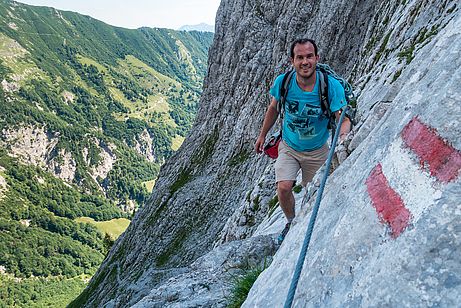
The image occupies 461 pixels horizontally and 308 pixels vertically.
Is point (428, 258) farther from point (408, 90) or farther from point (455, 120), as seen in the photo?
point (408, 90)

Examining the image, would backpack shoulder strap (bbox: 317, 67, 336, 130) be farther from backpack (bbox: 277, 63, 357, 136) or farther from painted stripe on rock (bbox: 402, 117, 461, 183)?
painted stripe on rock (bbox: 402, 117, 461, 183)

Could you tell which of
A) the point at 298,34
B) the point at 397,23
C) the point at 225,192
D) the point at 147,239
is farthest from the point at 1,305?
the point at 397,23

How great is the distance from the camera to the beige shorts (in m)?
9.49

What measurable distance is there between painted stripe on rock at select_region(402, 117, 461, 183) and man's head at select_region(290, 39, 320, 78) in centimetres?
347

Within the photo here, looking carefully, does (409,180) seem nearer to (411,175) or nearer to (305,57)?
(411,175)

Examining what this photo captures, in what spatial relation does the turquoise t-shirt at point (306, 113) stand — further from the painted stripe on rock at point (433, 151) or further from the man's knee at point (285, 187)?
the painted stripe on rock at point (433, 151)

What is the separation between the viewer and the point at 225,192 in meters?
44.1

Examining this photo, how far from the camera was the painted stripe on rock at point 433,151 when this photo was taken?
3.95 m

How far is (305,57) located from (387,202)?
4.45 metres

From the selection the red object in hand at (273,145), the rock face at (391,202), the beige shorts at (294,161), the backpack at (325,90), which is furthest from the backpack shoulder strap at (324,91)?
the red object in hand at (273,145)

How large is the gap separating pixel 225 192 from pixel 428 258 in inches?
1602

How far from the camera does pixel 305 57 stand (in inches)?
323

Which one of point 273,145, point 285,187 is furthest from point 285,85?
point 285,187

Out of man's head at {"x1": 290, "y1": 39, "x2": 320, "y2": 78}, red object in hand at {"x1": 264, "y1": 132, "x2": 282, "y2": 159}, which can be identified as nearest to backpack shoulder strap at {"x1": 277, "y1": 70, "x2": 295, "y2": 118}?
man's head at {"x1": 290, "y1": 39, "x2": 320, "y2": 78}
